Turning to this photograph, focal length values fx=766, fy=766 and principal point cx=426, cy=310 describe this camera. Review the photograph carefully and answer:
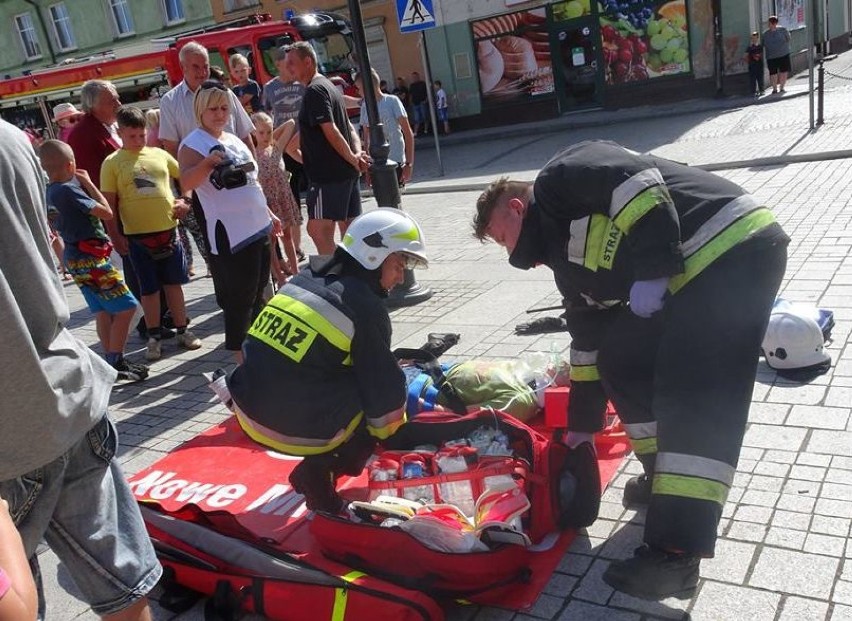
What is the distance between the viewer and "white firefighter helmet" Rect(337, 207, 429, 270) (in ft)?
10.2

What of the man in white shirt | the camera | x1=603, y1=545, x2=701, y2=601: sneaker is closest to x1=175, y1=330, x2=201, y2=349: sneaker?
the man in white shirt

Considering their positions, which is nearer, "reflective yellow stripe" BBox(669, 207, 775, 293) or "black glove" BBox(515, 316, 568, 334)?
"reflective yellow stripe" BBox(669, 207, 775, 293)

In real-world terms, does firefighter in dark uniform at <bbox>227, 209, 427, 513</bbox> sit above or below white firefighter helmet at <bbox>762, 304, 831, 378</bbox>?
above

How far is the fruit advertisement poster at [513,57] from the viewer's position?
2088 cm

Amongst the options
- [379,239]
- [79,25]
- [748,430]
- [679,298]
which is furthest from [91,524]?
[79,25]

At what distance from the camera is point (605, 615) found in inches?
100

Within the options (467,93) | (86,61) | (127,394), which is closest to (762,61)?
(467,93)

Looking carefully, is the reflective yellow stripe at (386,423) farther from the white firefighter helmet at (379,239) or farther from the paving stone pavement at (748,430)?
the paving stone pavement at (748,430)

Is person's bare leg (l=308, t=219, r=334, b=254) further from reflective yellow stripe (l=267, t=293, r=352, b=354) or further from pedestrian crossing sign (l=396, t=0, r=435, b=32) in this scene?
pedestrian crossing sign (l=396, t=0, r=435, b=32)

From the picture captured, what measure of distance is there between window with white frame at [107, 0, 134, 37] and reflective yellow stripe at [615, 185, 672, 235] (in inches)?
1144

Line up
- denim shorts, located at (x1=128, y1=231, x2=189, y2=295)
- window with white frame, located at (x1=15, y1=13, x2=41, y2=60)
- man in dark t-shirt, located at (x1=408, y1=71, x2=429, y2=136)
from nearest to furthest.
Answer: denim shorts, located at (x1=128, y1=231, x2=189, y2=295) < man in dark t-shirt, located at (x1=408, y1=71, x2=429, y2=136) < window with white frame, located at (x1=15, y1=13, x2=41, y2=60)

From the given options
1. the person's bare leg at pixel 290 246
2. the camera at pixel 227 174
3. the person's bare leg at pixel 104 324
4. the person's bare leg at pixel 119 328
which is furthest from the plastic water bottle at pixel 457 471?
the person's bare leg at pixel 290 246

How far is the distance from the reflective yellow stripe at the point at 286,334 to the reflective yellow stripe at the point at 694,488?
4.63 ft

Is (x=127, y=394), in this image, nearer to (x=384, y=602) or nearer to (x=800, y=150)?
(x=384, y=602)
